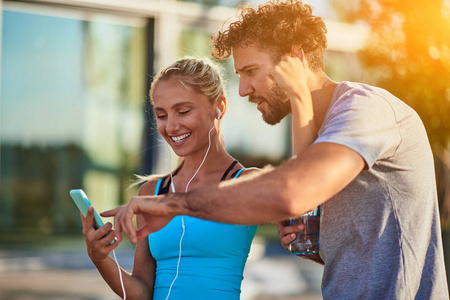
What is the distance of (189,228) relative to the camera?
8.41 feet

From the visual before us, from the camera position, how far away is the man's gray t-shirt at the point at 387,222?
1913 mm

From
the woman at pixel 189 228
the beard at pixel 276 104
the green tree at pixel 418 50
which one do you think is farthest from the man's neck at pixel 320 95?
the green tree at pixel 418 50

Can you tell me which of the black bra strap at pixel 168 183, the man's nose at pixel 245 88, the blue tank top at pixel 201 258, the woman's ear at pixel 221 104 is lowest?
the blue tank top at pixel 201 258

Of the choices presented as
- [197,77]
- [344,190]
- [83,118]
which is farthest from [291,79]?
[83,118]

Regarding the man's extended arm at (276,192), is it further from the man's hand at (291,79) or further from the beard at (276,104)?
the beard at (276,104)

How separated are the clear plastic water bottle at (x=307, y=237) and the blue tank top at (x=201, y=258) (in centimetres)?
37

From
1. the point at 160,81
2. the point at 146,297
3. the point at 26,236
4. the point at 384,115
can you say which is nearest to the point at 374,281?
the point at 384,115

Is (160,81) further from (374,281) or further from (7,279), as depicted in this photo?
(7,279)

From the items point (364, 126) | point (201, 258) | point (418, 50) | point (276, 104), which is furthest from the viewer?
point (418, 50)

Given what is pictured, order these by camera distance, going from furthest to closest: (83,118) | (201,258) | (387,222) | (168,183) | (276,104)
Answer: (83,118) < (168,183) < (201,258) < (276,104) < (387,222)

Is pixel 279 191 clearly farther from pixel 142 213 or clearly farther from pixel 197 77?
pixel 197 77

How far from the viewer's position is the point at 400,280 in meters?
1.91

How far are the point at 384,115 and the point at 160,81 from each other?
1.22 m

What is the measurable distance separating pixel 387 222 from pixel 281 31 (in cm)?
81
